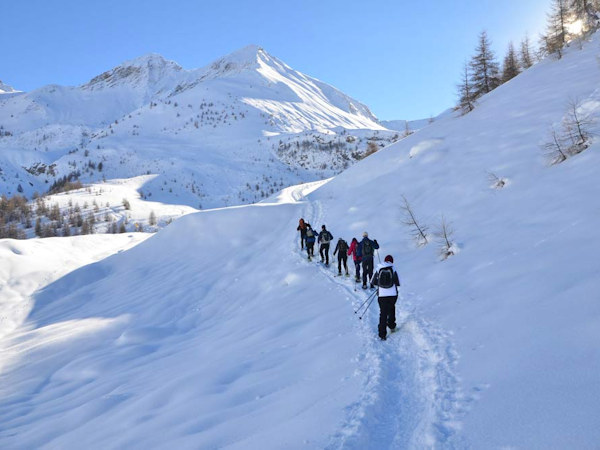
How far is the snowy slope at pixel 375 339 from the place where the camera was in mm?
4109

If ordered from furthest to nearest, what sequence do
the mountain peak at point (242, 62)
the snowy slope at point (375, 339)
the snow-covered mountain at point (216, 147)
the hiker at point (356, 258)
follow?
the mountain peak at point (242, 62)
the snow-covered mountain at point (216, 147)
the hiker at point (356, 258)
the snowy slope at point (375, 339)

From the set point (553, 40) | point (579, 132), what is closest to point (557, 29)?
point (553, 40)

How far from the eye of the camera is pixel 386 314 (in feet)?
23.7

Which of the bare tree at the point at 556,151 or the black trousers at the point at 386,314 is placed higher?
the bare tree at the point at 556,151

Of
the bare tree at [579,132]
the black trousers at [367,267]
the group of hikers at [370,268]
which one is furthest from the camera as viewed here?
the bare tree at [579,132]

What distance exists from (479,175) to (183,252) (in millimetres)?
18483

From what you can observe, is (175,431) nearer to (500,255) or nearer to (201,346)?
(201,346)

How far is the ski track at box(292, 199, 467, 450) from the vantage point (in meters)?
3.93

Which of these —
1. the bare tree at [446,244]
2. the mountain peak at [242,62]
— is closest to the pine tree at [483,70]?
the bare tree at [446,244]

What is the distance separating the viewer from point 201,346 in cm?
1011

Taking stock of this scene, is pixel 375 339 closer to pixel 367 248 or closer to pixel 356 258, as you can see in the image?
pixel 367 248

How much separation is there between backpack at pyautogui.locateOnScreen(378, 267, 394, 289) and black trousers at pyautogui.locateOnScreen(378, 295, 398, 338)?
11.1 inches

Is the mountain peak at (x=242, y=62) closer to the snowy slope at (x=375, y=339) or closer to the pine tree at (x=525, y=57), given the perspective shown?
the pine tree at (x=525, y=57)

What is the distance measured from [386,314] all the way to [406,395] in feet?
7.76
